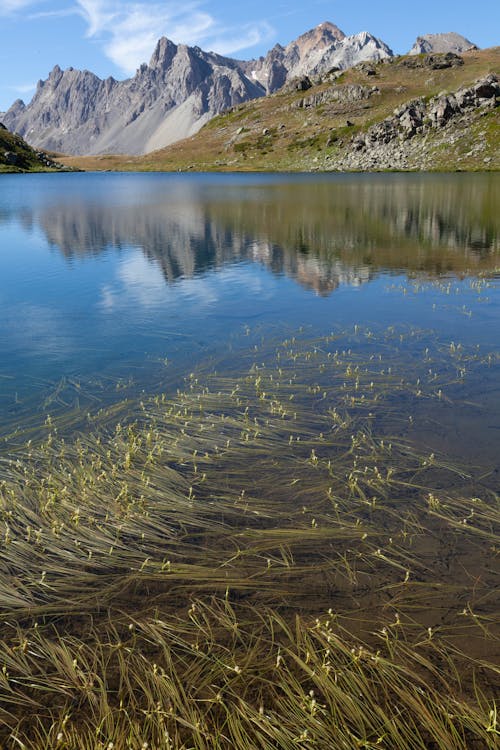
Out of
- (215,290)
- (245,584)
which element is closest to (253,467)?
(245,584)

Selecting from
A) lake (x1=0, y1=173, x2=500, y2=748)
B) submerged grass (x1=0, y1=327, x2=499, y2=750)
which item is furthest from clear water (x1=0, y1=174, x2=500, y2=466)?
submerged grass (x1=0, y1=327, x2=499, y2=750)

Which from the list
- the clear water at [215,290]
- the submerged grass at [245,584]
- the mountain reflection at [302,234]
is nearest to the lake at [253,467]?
the submerged grass at [245,584]

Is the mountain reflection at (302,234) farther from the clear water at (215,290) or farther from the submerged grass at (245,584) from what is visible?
the submerged grass at (245,584)

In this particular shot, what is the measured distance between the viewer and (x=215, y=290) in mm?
31656

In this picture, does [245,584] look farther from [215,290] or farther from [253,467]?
[215,290]

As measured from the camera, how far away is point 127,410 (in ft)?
49.2

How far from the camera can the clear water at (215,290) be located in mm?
18688

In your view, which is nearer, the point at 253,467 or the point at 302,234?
the point at 253,467

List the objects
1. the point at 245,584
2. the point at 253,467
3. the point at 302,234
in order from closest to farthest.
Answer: the point at 245,584 → the point at 253,467 → the point at 302,234

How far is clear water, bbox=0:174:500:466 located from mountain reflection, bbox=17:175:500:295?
0.25 metres

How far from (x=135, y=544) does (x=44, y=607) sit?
196 cm

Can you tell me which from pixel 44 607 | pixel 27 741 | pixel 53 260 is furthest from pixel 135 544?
pixel 53 260

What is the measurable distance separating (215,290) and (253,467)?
21.4 meters

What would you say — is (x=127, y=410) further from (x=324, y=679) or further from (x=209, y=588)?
(x=324, y=679)
